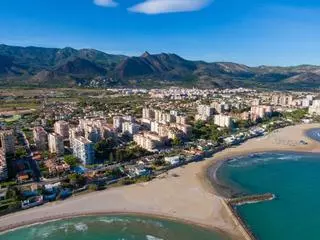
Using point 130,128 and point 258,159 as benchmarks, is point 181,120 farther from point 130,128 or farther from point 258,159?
point 258,159

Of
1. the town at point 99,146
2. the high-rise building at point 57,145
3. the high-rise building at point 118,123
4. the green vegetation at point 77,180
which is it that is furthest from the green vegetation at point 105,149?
the high-rise building at point 118,123

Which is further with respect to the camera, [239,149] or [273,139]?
[273,139]

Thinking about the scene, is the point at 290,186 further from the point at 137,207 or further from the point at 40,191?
the point at 40,191

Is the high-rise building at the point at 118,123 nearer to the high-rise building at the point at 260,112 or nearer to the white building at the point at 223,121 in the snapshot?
the white building at the point at 223,121

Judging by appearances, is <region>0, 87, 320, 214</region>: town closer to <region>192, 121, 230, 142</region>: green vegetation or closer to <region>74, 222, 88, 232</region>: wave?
<region>192, 121, 230, 142</region>: green vegetation

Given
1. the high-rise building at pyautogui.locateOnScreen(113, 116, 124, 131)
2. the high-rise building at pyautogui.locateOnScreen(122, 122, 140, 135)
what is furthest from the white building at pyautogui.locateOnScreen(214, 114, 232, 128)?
the high-rise building at pyautogui.locateOnScreen(113, 116, 124, 131)

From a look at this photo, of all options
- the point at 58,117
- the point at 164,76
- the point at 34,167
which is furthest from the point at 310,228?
the point at 164,76

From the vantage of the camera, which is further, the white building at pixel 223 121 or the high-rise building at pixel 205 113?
the high-rise building at pixel 205 113
